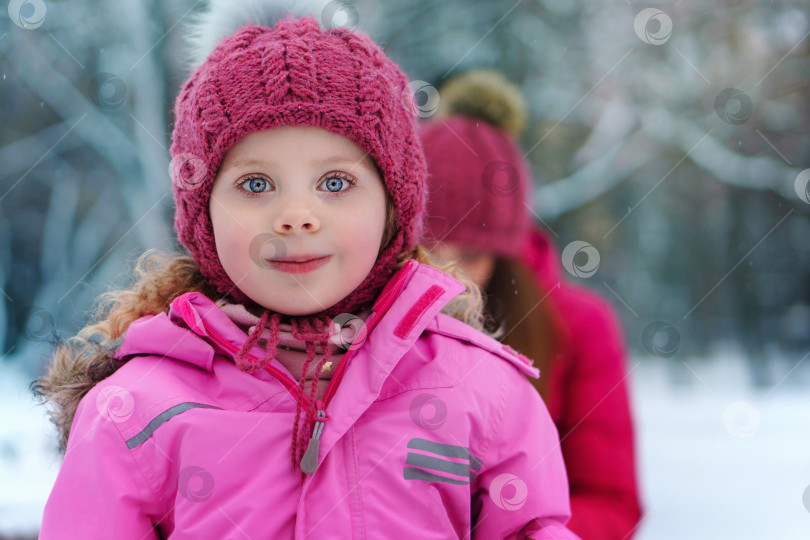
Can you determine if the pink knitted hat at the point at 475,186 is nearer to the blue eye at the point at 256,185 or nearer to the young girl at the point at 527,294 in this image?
the young girl at the point at 527,294

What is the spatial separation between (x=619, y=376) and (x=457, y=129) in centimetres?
89

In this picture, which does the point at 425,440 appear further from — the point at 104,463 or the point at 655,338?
the point at 655,338

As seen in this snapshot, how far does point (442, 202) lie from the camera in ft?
6.68

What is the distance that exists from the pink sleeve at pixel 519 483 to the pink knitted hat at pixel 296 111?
36 cm

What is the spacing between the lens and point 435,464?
111 cm

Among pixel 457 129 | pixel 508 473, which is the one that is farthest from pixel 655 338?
pixel 508 473

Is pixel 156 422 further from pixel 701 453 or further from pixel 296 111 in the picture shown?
pixel 701 453

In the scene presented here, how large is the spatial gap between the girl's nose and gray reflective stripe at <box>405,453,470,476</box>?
0.41 metres

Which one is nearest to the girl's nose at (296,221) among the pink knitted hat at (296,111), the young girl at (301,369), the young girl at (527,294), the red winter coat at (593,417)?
the young girl at (301,369)

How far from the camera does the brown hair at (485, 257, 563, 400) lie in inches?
77.2

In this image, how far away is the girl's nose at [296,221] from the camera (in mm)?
1068

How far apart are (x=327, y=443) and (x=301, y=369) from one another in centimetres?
17

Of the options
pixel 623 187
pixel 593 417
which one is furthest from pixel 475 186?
pixel 623 187

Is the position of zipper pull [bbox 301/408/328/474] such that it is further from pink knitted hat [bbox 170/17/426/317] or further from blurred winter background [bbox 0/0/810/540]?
blurred winter background [bbox 0/0/810/540]
